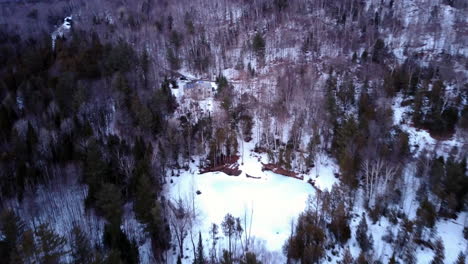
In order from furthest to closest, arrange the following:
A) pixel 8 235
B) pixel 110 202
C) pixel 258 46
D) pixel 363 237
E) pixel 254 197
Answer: pixel 258 46 → pixel 254 197 → pixel 363 237 → pixel 110 202 → pixel 8 235

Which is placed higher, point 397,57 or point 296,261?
point 397,57

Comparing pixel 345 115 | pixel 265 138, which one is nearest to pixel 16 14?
pixel 265 138

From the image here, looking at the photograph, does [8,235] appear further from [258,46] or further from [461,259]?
[258,46]

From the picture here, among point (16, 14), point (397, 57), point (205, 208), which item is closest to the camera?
point (205, 208)

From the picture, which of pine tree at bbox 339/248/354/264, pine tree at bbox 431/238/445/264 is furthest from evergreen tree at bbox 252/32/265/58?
pine tree at bbox 431/238/445/264

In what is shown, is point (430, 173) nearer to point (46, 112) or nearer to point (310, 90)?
point (310, 90)

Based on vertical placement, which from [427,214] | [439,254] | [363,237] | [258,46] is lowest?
[363,237]

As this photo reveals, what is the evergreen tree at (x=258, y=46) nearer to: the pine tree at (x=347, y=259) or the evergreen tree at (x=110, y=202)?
the evergreen tree at (x=110, y=202)

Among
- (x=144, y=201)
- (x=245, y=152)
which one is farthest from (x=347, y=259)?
(x=245, y=152)

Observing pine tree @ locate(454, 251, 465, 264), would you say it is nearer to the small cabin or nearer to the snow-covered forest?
the snow-covered forest
